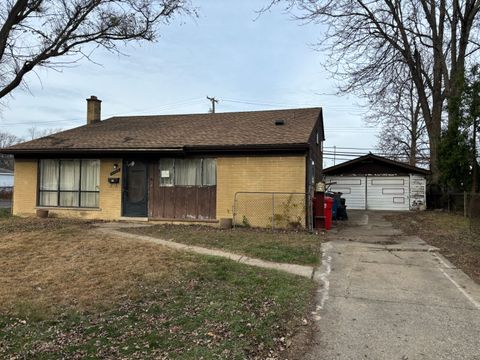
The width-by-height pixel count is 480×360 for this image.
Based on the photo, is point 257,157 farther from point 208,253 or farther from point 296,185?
point 208,253

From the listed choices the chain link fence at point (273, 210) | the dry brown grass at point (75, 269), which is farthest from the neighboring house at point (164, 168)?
the dry brown grass at point (75, 269)

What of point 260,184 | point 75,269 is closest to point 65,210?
point 260,184

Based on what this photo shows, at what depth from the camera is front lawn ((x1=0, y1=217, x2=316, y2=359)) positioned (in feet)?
14.9

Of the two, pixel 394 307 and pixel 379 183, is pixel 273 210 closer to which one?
pixel 394 307

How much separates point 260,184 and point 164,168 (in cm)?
361

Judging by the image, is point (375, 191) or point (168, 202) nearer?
point (168, 202)

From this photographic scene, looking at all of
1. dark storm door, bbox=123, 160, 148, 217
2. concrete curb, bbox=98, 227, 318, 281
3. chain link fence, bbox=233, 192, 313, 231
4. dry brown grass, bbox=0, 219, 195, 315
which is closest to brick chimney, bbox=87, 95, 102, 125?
dark storm door, bbox=123, 160, 148, 217

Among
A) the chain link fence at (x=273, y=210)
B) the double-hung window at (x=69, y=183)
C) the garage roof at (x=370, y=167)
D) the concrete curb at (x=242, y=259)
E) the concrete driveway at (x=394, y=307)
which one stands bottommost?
the concrete driveway at (x=394, y=307)

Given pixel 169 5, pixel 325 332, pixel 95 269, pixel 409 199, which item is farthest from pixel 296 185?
pixel 409 199

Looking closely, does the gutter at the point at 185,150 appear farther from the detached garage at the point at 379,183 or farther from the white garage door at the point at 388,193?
the white garage door at the point at 388,193

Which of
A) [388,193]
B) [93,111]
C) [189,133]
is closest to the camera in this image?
[189,133]

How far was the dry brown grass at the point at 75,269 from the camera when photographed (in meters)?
6.00

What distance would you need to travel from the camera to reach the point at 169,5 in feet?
62.2

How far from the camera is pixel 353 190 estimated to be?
89.6ft
